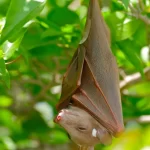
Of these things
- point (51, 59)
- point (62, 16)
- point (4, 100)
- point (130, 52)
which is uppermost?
point (62, 16)

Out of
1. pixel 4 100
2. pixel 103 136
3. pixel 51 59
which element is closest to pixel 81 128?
pixel 103 136

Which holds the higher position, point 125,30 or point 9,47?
point 9,47

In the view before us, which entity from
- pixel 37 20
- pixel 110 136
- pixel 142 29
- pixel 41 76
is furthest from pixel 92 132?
pixel 41 76

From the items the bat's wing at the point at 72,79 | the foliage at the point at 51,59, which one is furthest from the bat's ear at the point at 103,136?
the foliage at the point at 51,59

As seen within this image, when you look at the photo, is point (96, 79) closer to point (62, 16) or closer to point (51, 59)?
point (62, 16)

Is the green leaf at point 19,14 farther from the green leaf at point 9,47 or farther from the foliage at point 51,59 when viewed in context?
the green leaf at point 9,47

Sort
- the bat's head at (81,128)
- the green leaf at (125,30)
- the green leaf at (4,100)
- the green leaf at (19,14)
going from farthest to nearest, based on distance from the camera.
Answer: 1. the green leaf at (4,100)
2. the green leaf at (125,30)
3. the bat's head at (81,128)
4. the green leaf at (19,14)

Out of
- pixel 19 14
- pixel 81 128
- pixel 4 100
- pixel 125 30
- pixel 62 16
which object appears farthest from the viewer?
pixel 4 100
